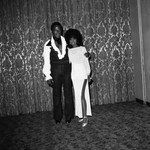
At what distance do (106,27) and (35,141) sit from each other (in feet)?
9.00

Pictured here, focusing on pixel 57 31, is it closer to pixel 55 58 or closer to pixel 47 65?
pixel 55 58

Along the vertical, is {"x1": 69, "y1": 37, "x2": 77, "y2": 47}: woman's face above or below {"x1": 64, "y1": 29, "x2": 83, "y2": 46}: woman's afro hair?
below

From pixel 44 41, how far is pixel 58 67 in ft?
3.44

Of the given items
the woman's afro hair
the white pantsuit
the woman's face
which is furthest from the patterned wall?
the white pantsuit

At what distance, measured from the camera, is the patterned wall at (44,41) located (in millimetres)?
4137

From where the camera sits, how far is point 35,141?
2.57m

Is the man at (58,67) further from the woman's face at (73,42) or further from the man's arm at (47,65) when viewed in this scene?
the woman's face at (73,42)

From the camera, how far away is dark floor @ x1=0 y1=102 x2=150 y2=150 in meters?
2.32

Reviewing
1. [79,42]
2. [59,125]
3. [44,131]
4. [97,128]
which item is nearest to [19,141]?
[44,131]

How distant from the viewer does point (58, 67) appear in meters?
3.34

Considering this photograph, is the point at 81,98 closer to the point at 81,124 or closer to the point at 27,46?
the point at 81,124

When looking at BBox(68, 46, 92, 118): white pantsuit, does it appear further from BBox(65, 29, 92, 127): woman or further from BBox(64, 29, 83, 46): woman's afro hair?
BBox(64, 29, 83, 46): woman's afro hair

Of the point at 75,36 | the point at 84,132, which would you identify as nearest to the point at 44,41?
the point at 75,36

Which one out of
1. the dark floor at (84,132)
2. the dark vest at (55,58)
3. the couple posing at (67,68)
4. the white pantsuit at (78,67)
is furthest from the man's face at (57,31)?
Answer: the dark floor at (84,132)
